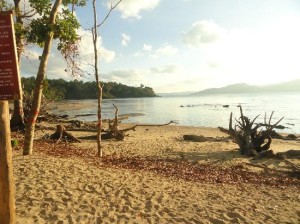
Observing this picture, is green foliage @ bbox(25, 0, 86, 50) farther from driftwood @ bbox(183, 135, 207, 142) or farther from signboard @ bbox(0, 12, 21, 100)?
driftwood @ bbox(183, 135, 207, 142)

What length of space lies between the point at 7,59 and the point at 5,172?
1.92 meters

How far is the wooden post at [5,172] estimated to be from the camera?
17.3 ft

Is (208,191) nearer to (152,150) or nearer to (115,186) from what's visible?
(115,186)

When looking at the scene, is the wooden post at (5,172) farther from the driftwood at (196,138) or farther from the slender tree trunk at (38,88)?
the driftwood at (196,138)

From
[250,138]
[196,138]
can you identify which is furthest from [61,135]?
[250,138]

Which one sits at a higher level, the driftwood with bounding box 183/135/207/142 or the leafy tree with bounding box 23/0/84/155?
the leafy tree with bounding box 23/0/84/155

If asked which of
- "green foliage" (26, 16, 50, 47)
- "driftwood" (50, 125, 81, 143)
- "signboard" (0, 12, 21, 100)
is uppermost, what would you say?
"green foliage" (26, 16, 50, 47)

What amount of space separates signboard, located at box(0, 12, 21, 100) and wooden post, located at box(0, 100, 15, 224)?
30 centimetres

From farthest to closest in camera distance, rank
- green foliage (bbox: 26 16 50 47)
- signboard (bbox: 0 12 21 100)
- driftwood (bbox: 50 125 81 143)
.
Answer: driftwood (bbox: 50 125 81 143) → green foliage (bbox: 26 16 50 47) → signboard (bbox: 0 12 21 100)

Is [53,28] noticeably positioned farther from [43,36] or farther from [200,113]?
[200,113]

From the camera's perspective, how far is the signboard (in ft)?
16.5

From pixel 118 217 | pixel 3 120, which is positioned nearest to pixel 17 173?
pixel 118 217

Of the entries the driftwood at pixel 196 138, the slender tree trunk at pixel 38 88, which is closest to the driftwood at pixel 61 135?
the slender tree trunk at pixel 38 88

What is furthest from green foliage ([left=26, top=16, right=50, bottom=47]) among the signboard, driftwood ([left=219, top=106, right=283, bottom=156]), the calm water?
the calm water
